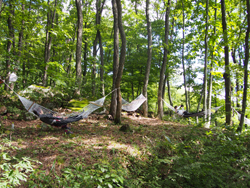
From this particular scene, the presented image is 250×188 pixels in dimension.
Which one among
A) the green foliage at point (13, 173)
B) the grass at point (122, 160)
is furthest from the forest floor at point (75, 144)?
the green foliage at point (13, 173)

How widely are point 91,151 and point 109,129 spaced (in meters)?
1.35

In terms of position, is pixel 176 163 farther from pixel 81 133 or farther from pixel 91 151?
pixel 81 133

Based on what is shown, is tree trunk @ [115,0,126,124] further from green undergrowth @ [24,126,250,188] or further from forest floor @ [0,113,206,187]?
green undergrowth @ [24,126,250,188]

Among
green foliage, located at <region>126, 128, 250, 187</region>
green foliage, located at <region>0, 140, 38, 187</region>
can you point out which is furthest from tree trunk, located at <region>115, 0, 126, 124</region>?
green foliage, located at <region>0, 140, 38, 187</region>

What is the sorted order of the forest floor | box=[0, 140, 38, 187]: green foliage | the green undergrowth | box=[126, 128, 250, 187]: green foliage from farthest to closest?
the forest floor < box=[126, 128, 250, 187]: green foliage < the green undergrowth < box=[0, 140, 38, 187]: green foliage

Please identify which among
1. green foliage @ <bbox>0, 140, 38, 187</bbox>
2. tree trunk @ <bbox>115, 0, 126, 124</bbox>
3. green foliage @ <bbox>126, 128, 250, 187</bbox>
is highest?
tree trunk @ <bbox>115, 0, 126, 124</bbox>

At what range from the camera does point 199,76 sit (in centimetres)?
980

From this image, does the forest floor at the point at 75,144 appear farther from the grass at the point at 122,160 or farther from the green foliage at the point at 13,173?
the green foliage at the point at 13,173

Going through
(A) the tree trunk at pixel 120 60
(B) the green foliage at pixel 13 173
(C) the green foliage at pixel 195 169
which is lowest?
(C) the green foliage at pixel 195 169

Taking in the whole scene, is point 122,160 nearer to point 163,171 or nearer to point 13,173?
point 163,171

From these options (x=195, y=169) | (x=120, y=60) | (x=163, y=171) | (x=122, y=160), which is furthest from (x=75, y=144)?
(x=120, y=60)

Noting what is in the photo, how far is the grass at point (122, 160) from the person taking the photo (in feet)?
5.61

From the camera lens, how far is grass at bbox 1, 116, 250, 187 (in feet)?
5.61

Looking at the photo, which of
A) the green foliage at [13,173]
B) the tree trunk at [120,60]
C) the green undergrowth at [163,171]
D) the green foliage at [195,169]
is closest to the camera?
the green foliage at [13,173]
